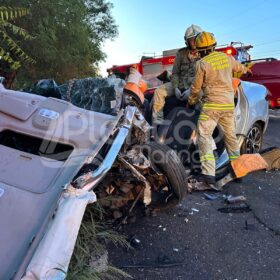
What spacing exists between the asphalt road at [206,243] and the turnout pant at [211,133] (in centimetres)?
39

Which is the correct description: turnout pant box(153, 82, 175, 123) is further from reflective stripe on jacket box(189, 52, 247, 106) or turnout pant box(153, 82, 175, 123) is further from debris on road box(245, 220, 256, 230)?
debris on road box(245, 220, 256, 230)

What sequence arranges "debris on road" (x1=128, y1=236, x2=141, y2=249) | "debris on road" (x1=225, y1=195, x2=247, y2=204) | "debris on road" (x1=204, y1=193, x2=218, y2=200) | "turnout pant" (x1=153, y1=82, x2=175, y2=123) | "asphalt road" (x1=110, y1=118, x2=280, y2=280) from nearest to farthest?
"asphalt road" (x1=110, y1=118, x2=280, y2=280) → "debris on road" (x1=128, y1=236, x2=141, y2=249) → "debris on road" (x1=225, y1=195, x2=247, y2=204) → "debris on road" (x1=204, y1=193, x2=218, y2=200) → "turnout pant" (x1=153, y1=82, x2=175, y2=123)

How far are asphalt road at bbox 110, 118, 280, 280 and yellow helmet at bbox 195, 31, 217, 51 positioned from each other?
170cm

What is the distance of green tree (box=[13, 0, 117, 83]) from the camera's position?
10.3 meters

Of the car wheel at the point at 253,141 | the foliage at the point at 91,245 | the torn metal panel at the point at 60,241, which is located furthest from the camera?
the car wheel at the point at 253,141

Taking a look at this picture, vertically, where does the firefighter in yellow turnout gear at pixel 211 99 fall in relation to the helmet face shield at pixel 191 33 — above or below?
below

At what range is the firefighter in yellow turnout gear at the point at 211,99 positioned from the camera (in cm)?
440

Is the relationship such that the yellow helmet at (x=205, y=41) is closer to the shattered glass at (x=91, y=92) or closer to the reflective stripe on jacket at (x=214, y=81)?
the reflective stripe on jacket at (x=214, y=81)

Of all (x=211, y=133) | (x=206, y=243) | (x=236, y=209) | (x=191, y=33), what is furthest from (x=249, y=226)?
(x=191, y=33)

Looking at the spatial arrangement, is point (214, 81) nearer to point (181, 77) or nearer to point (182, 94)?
point (182, 94)

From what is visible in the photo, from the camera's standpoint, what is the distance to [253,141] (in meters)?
5.55

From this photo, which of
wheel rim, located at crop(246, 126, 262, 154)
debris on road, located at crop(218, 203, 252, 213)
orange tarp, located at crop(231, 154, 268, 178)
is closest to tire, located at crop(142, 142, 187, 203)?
debris on road, located at crop(218, 203, 252, 213)

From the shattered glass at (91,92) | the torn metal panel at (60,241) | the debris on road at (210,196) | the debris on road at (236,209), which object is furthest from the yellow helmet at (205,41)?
the torn metal panel at (60,241)

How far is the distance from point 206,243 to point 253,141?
2.66m
